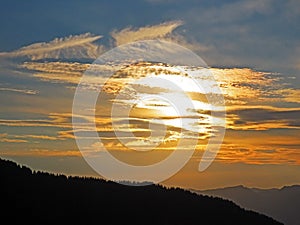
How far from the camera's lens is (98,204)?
13550 cm

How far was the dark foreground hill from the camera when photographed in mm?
109250

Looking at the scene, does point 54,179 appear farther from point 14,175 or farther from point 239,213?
point 239,213

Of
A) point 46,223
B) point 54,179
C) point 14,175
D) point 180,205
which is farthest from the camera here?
point 180,205

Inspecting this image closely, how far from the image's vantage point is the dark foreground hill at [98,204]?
109250mm

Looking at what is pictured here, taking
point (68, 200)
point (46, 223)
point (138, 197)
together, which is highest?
point (138, 197)

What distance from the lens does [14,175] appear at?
12231cm

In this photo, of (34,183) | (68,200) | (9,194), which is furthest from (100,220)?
(9,194)

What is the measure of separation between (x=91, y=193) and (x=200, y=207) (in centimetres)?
3867

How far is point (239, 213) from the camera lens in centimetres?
17750

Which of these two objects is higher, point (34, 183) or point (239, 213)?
Answer: point (239, 213)

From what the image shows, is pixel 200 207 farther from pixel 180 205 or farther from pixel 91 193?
pixel 91 193

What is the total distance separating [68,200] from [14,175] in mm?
13404

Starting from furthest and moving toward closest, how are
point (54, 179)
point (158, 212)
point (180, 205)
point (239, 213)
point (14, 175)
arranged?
point (239, 213)
point (180, 205)
point (158, 212)
point (54, 179)
point (14, 175)

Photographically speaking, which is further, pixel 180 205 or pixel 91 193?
pixel 180 205
